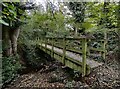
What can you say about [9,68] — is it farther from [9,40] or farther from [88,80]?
[88,80]

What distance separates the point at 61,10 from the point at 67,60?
7.05m

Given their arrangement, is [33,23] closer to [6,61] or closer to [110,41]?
[6,61]

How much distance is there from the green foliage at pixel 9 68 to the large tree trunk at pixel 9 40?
514 mm

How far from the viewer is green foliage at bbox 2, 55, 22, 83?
6.00 meters

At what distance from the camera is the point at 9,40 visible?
7.46 m

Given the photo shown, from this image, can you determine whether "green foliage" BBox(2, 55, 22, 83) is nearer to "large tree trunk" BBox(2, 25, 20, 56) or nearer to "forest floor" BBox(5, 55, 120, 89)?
"large tree trunk" BBox(2, 25, 20, 56)

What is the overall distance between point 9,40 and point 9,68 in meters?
1.73

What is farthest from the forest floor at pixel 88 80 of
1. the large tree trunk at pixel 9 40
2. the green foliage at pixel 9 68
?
the large tree trunk at pixel 9 40

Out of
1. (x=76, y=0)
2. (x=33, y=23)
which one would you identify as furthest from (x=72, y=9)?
(x=33, y=23)

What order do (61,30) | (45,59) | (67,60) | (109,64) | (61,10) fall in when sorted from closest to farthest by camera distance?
(67,60), (109,64), (45,59), (61,30), (61,10)

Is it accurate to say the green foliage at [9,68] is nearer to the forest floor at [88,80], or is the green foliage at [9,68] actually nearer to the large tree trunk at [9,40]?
the large tree trunk at [9,40]

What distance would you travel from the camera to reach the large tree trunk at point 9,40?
7.16m

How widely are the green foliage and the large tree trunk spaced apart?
0.51 m

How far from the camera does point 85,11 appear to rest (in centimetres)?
884
